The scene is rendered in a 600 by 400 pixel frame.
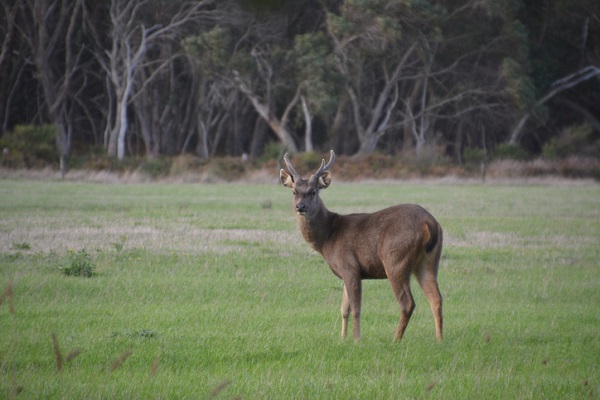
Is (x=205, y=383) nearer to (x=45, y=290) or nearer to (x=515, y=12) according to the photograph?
(x=45, y=290)

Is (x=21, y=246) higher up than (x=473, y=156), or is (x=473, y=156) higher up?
(x=473, y=156)

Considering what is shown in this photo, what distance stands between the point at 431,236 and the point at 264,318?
2207 millimetres

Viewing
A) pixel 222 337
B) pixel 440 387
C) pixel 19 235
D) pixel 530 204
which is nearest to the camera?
pixel 440 387

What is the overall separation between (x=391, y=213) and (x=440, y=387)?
259 cm

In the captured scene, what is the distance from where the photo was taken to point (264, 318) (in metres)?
10.1

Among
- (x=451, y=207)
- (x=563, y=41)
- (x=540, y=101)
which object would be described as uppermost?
(x=563, y=41)

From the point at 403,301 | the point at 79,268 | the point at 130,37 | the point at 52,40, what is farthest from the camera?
the point at 52,40

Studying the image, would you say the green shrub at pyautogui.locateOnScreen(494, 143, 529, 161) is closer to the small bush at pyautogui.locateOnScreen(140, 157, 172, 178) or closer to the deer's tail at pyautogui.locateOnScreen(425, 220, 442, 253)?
the small bush at pyautogui.locateOnScreen(140, 157, 172, 178)

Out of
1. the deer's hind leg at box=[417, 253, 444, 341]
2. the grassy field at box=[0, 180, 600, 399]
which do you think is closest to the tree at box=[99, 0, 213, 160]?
the grassy field at box=[0, 180, 600, 399]

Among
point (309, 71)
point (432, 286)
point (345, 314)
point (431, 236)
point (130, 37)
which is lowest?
point (345, 314)

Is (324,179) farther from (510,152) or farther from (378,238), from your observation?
(510,152)

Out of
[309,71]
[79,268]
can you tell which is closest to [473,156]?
[309,71]

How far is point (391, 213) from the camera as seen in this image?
31.0 ft

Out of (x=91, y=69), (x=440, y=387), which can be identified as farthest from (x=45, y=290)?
(x=91, y=69)
